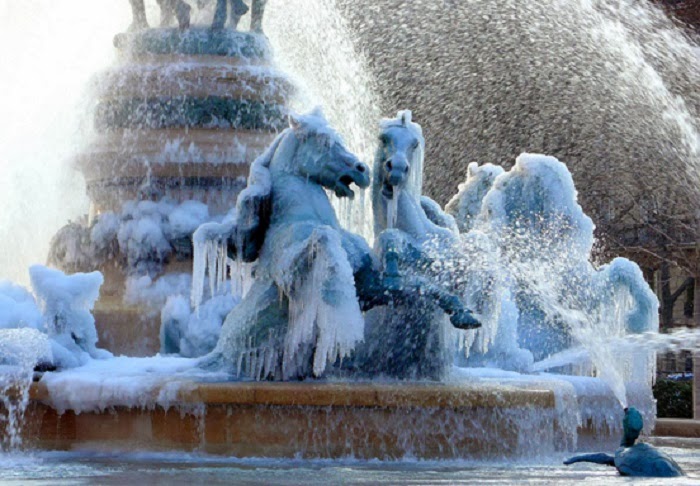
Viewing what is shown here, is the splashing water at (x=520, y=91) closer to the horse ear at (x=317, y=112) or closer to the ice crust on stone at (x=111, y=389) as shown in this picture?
the horse ear at (x=317, y=112)

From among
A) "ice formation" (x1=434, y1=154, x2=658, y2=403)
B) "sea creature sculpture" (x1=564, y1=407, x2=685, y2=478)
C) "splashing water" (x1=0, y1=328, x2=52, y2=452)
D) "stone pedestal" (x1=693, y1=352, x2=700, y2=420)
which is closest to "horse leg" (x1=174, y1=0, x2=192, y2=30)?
"ice formation" (x1=434, y1=154, x2=658, y2=403)

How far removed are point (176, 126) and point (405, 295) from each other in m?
4.22

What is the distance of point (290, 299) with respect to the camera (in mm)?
10328

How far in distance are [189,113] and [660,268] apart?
22.9m

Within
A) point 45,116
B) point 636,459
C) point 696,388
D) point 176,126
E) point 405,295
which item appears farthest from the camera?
point 696,388

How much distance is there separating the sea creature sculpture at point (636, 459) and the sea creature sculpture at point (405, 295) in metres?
1.59

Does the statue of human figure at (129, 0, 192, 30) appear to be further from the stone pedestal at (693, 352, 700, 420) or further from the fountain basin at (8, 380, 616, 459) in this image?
the stone pedestal at (693, 352, 700, 420)

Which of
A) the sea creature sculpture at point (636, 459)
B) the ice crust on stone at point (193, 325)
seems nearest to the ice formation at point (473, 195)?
the ice crust on stone at point (193, 325)

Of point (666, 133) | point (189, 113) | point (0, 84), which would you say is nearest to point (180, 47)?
point (189, 113)

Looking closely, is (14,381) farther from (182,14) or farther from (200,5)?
(200,5)

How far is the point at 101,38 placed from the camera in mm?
17266

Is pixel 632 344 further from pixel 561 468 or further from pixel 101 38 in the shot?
pixel 101 38

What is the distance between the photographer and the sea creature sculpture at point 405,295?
419 inches

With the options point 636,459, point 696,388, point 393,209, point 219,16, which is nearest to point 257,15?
point 219,16
